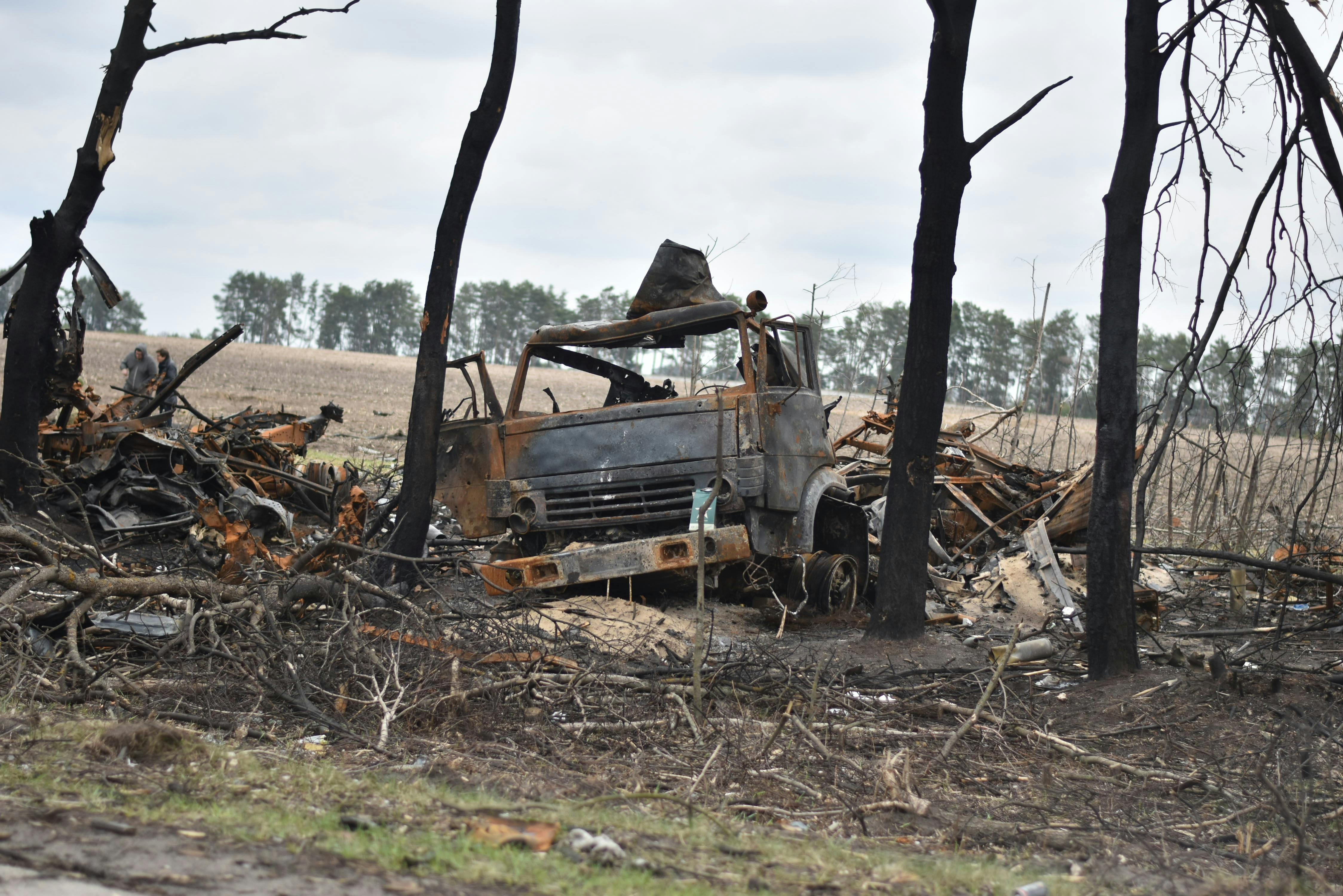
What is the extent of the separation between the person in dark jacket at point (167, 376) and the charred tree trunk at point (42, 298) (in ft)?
4.10

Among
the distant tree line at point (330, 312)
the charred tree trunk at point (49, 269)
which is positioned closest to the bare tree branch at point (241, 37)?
the charred tree trunk at point (49, 269)

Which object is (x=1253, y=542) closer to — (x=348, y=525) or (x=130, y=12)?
(x=348, y=525)

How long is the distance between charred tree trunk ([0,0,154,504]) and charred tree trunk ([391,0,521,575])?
3282 millimetres

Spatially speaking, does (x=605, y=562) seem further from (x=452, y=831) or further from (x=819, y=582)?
(x=452, y=831)

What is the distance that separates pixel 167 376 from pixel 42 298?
284 centimetres

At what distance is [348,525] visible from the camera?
824 cm

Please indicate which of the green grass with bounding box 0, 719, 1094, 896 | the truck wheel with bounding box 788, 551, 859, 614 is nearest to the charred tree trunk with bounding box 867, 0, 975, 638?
the truck wheel with bounding box 788, 551, 859, 614

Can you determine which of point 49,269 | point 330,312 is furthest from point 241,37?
Answer: point 330,312

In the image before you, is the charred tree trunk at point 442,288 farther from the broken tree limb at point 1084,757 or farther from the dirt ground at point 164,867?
the dirt ground at point 164,867

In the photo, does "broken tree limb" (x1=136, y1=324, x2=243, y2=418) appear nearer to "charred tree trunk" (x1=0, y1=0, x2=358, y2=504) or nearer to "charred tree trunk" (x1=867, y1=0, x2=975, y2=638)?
"charred tree trunk" (x1=0, y1=0, x2=358, y2=504)

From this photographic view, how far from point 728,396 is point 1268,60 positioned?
3.94 meters

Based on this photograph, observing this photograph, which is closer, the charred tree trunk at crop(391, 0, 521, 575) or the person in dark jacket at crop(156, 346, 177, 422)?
the charred tree trunk at crop(391, 0, 521, 575)

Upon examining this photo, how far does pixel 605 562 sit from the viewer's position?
7.48 m

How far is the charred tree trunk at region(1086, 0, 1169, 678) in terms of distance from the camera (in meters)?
5.98
